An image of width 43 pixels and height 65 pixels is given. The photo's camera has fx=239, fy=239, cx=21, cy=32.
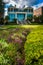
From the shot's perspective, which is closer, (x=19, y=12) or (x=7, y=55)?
(x=7, y=55)

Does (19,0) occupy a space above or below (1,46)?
above

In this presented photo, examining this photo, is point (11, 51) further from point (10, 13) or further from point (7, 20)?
point (10, 13)

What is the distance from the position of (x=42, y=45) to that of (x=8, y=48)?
3.65 feet

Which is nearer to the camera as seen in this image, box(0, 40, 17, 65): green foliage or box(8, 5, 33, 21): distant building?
box(0, 40, 17, 65): green foliage

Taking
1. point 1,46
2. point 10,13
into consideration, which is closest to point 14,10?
point 10,13

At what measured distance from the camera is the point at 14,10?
33.5 metres

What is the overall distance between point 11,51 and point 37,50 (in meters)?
0.93

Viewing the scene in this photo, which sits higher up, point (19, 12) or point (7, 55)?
point (19, 12)

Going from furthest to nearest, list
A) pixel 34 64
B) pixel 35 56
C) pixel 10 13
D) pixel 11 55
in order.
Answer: pixel 10 13 → pixel 11 55 → pixel 35 56 → pixel 34 64

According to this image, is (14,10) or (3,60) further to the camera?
(14,10)

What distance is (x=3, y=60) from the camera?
6.09 meters

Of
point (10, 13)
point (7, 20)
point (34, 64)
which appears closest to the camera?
point (34, 64)

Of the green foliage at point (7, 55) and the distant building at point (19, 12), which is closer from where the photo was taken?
the green foliage at point (7, 55)

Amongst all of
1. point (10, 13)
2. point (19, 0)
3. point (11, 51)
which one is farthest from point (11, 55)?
point (10, 13)
